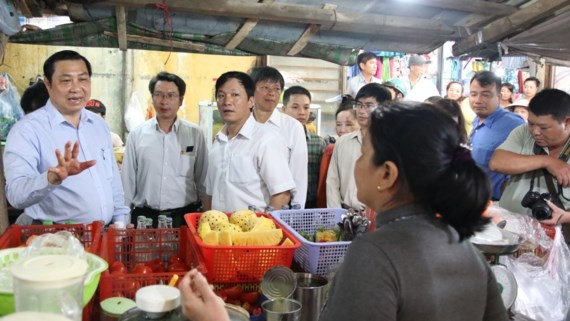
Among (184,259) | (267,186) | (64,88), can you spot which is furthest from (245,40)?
(184,259)

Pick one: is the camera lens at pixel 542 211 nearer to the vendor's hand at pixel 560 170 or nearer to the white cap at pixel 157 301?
the vendor's hand at pixel 560 170

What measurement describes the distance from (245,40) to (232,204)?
1.27 m

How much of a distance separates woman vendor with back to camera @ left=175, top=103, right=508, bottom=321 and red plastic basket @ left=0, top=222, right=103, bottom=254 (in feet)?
3.41

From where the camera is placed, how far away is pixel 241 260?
1929 mm

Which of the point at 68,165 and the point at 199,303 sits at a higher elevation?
the point at 68,165

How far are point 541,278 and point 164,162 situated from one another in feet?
9.14

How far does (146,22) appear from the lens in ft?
10.7

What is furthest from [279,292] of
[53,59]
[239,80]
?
[53,59]

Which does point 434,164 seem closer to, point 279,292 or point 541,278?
point 279,292

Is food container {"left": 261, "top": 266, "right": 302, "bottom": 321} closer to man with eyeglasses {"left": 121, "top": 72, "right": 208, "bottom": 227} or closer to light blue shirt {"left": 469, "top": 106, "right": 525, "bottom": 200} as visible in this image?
man with eyeglasses {"left": 121, "top": 72, "right": 208, "bottom": 227}

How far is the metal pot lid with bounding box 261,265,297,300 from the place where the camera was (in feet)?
5.84

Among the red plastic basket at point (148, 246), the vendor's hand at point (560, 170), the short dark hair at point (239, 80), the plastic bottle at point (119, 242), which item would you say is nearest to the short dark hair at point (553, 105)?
the vendor's hand at point (560, 170)

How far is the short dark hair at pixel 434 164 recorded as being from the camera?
1.14 m

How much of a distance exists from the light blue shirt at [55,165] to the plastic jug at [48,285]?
1185 mm
